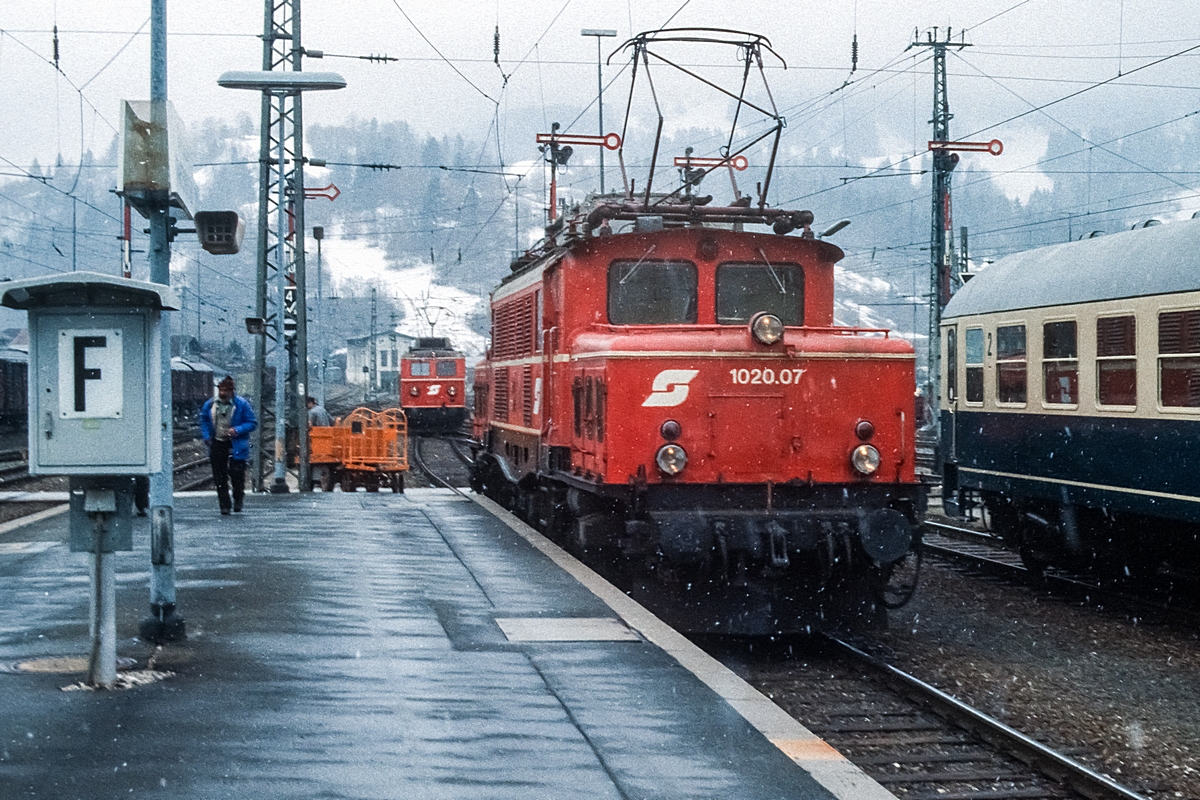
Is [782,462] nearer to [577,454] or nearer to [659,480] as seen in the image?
[659,480]

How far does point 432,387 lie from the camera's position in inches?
2087

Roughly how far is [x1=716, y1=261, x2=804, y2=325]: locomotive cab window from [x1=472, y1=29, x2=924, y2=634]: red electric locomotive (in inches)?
2.6

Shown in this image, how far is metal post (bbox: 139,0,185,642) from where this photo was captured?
801cm

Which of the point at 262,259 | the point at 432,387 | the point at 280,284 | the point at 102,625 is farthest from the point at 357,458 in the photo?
the point at 432,387

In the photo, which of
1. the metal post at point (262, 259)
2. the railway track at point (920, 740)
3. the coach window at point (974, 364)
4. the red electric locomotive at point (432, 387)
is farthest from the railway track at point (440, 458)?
the railway track at point (920, 740)

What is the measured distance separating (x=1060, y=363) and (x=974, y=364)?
2081mm

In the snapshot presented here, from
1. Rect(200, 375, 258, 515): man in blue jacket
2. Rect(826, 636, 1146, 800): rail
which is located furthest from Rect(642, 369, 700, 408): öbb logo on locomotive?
Rect(200, 375, 258, 515): man in blue jacket

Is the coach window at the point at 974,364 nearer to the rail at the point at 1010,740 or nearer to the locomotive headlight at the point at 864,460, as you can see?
the locomotive headlight at the point at 864,460

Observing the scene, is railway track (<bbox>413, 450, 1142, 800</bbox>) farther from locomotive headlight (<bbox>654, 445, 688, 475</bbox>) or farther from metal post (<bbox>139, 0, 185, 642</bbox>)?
metal post (<bbox>139, 0, 185, 642</bbox>)

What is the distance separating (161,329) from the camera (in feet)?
25.0

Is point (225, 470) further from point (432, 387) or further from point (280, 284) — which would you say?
point (432, 387)

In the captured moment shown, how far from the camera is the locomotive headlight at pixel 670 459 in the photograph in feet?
33.5

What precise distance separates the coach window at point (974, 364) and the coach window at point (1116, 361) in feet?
8.73

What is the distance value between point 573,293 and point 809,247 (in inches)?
84.2
